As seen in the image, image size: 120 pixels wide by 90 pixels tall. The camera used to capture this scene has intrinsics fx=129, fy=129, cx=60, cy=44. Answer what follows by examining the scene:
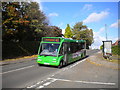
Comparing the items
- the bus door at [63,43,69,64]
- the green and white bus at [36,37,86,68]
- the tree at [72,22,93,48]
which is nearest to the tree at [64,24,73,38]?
the tree at [72,22,93,48]

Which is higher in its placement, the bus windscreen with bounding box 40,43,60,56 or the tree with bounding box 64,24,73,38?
the tree with bounding box 64,24,73,38

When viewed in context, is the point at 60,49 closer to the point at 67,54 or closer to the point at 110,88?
the point at 67,54

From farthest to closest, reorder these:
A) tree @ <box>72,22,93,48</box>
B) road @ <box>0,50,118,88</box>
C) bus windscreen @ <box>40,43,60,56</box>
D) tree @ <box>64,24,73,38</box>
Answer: tree @ <box>64,24,73,38</box>, tree @ <box>72,22,93,48</box>, bus windscreen @ <box>40,43,60,56</box>, road @ <box>0,50,118,88</box>

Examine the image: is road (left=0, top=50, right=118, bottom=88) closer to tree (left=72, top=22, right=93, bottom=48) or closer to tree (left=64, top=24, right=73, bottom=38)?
tree (left=72, top=22, right=93, bottom=48)

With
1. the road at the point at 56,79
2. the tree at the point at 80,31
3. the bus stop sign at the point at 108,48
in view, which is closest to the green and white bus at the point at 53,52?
the road at the point at 56,79

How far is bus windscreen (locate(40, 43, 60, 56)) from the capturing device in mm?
11748

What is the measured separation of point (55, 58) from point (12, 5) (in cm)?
1222

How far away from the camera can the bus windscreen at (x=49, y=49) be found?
38.5ft

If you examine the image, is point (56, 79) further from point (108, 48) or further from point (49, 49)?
point (108, 48)

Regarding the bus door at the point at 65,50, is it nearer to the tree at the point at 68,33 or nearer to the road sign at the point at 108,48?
the road sign at the point at 108,48

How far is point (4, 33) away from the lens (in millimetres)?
16938

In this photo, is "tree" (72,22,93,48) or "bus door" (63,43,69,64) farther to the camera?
"tree" (72,22,93,48)

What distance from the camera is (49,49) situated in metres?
12.1

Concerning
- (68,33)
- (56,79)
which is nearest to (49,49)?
(56,79)
